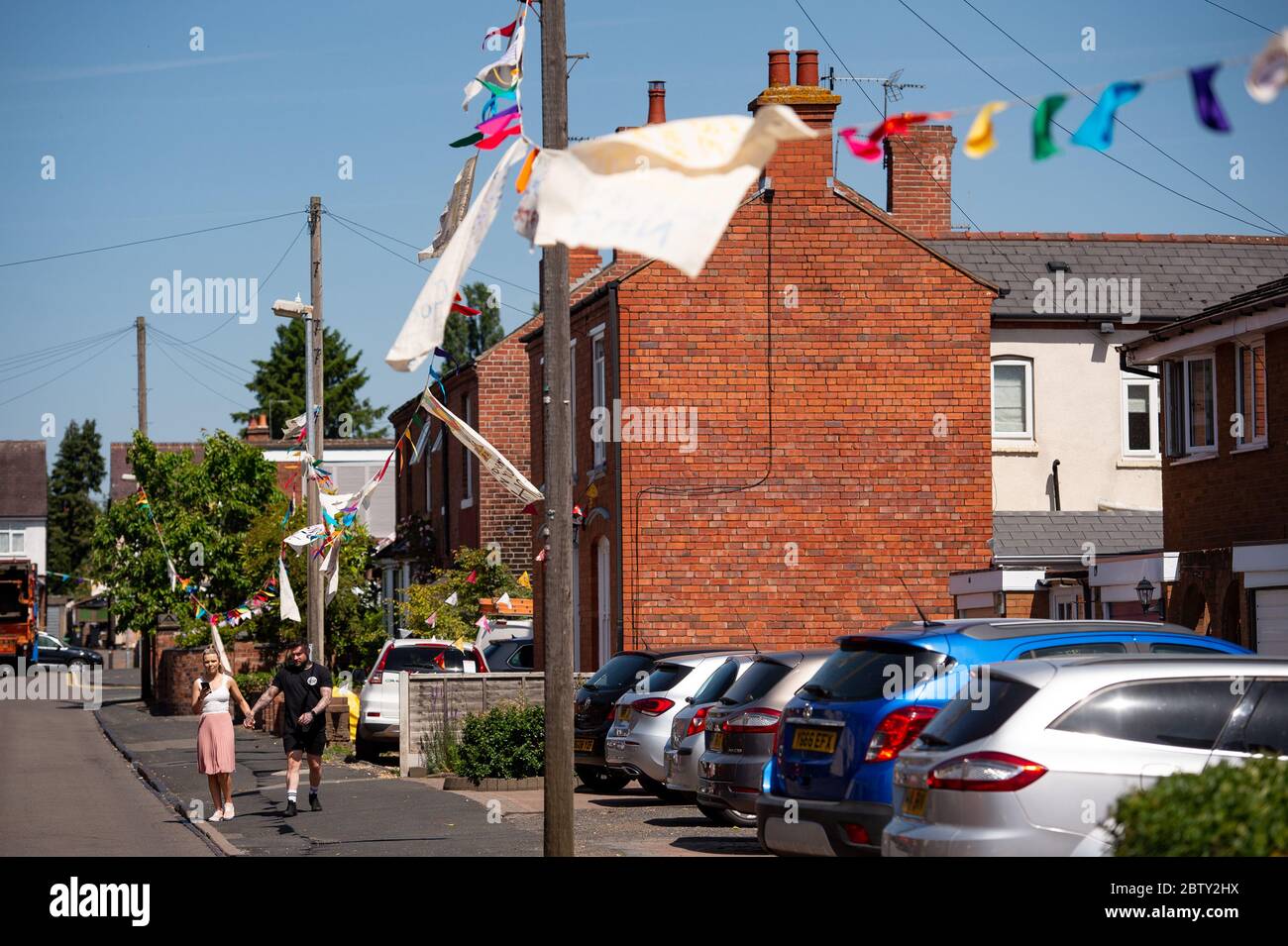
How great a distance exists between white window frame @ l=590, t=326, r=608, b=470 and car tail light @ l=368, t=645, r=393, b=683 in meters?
4.43

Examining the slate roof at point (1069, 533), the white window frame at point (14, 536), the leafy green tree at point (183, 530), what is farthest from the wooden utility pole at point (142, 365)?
the white window frame at point (14, 536)

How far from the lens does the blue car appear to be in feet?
32.3

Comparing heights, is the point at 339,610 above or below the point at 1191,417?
below

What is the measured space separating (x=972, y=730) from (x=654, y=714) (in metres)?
8.70

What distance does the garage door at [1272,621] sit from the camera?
58.3 ft

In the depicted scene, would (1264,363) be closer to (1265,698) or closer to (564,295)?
(564,295)

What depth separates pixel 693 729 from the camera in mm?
15289

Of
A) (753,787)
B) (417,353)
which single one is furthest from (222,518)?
(417,353)

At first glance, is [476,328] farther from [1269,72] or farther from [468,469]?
[1269,72]

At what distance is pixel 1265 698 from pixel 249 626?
96.2 ft

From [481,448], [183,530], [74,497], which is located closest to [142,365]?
[183,530]

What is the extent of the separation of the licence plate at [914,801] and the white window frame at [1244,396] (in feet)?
42.3

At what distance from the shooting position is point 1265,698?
324 inches

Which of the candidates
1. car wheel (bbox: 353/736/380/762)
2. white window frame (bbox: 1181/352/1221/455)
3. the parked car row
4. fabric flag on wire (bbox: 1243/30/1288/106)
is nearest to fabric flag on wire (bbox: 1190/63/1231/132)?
fabric flag on wire (bbox: 1243/30/1288/106)
